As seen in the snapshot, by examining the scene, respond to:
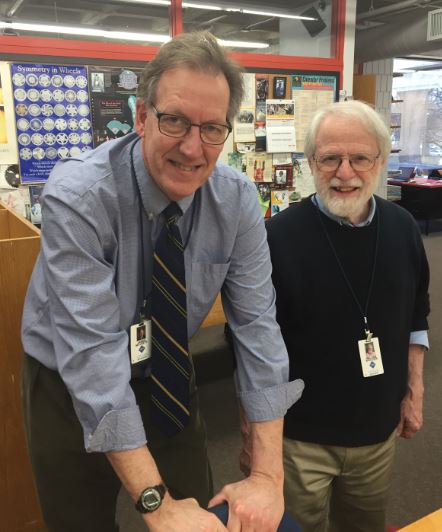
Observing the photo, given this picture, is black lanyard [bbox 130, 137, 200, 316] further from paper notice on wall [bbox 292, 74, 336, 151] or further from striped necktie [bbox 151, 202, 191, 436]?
paper notice on wall [bbox 292, 74, 336, 151]

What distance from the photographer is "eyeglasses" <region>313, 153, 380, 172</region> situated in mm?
1347

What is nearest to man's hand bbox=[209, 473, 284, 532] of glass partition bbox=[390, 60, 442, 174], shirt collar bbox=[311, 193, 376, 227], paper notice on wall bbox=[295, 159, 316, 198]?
shirt collar bbox=[311, 193, 376, 227]

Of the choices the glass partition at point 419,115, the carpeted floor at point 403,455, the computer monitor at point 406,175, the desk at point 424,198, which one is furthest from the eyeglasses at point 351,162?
the glass partition at point 419,115

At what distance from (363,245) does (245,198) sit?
406 mm

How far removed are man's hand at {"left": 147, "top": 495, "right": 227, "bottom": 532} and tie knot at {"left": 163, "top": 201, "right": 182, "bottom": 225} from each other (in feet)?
1.90

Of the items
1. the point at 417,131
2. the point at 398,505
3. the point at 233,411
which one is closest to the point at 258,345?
the point at 398,505

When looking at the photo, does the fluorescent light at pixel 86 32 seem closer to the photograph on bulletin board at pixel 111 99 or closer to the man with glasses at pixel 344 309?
the photograph on bulletin board at pixel 111 99

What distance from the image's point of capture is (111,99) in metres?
3.19

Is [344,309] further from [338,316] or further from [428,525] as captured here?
[428,525]

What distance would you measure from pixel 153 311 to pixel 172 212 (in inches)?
9.0

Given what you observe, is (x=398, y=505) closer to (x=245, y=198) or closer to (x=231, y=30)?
(x=245, y=198)

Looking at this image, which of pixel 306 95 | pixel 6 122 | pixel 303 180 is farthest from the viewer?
pixel 303 180

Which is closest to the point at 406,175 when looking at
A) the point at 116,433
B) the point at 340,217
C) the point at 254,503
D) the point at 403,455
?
the point at 403,455

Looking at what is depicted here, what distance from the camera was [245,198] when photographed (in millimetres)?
1185
